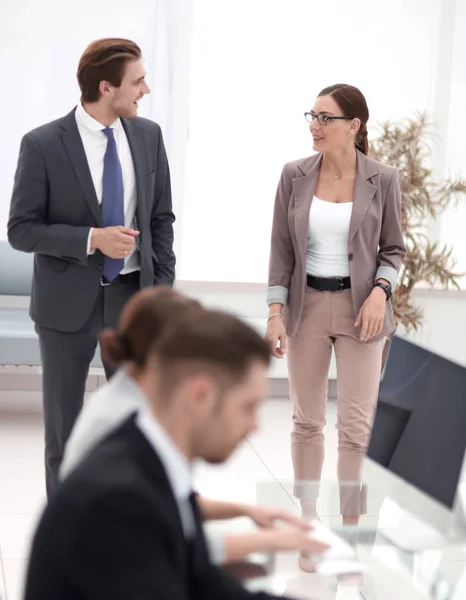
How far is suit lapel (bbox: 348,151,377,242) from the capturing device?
328cm

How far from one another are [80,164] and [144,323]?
6.05ft

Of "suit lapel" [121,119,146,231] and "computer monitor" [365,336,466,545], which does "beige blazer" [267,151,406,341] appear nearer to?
"suit lapel" [121,119,146,231]

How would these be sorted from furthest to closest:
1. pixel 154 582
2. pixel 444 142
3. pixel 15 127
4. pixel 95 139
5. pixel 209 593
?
pixel 444 142
pixel 15 127
pixel 95 139
pixel 209 593
pixel 154 582

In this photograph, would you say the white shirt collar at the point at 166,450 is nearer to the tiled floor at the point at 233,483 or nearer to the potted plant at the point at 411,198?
the tiled floor at the point at 233,483

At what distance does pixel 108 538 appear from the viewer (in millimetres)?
1133

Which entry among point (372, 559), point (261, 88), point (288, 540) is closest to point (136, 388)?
point (288, 540)

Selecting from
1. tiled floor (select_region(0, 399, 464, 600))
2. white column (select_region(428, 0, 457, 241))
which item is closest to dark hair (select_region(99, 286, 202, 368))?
tiled floor (select_region(0, 399, 464, 600))

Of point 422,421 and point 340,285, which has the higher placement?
point 340,285

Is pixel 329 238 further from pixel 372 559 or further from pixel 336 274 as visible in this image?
pixel 372 559

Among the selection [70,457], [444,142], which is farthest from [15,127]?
[70,457]

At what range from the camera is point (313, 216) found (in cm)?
332

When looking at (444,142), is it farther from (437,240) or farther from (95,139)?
(95,139)

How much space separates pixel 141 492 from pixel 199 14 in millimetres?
5661

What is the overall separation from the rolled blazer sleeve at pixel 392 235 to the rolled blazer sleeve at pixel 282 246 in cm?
32
